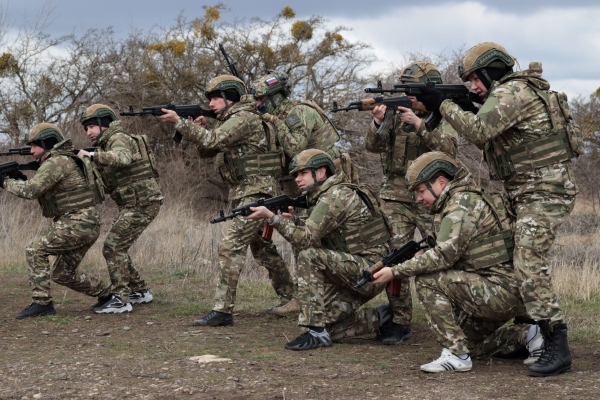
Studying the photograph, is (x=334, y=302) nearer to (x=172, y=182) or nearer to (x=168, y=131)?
(x=172, y=182)

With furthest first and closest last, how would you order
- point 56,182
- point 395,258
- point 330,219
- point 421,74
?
point 56,182 < point 421,74 < point 330,219 < point 395,258

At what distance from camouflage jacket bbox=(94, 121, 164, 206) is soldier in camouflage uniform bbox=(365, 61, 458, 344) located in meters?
2.61

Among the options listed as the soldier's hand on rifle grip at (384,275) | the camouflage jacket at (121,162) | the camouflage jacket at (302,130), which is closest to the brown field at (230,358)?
the soldier's hand on rifle grip at (384,275)

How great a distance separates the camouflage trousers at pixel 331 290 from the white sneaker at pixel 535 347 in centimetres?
125

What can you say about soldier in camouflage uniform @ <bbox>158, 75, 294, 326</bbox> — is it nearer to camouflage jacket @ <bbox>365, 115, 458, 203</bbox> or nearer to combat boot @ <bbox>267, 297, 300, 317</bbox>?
combat boot @ <bbox>267, 297, 300, 317</bbox>

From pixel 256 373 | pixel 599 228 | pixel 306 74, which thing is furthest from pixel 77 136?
pixel 256 373

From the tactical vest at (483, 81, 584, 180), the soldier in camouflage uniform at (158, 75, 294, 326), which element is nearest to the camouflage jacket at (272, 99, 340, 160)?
the soldier in camouflage uniform at (158, 75, 294, 326)

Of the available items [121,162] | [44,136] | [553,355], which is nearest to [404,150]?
[553,355]

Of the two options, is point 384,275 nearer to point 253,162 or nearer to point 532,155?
point 532,155

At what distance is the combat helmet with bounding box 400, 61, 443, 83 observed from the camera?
21.7ft

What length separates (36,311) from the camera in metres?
7.59

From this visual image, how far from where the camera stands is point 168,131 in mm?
19062

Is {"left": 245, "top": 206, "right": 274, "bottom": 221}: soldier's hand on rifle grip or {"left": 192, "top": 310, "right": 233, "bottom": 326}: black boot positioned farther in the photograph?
{"left": 192, "top": 310, "right": 233, "bottom": 326}: black boot

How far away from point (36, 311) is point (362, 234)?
352cm
